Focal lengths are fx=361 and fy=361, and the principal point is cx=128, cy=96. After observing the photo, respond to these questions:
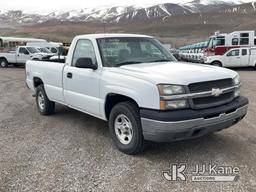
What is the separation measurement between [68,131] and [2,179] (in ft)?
7.65

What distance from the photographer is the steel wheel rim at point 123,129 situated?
5320mm

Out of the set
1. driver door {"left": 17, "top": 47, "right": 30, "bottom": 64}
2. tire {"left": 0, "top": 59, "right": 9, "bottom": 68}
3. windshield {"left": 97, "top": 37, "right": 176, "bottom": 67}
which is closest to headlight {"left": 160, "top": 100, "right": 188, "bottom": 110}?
windshield {"left": 97, "top": 37, "right": 176, "bottom": 67}

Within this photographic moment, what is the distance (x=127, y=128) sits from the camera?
17.7 ft

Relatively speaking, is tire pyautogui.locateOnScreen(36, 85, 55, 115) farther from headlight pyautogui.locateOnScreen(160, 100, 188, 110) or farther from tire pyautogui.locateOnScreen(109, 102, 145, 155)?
headlight pyautogui.locateOnScreen(160, 100, 188, 110)

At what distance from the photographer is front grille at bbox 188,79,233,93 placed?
481 cm

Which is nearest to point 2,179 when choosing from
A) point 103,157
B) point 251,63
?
point 103,157

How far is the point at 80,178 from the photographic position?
4531 millimetres

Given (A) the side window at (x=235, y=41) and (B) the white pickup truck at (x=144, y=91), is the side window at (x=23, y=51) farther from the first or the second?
(B) the white pickup truck at (x=144, y=91)

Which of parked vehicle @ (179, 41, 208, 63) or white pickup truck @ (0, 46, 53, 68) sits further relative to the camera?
white pickup truck @ (0, 46, 53, 68)

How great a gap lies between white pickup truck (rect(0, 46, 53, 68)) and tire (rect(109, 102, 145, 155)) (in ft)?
73.7

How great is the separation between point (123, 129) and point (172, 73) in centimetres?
117

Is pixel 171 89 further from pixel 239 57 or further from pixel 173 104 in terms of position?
pixel 239 57

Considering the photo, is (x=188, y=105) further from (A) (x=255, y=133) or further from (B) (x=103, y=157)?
(A) (x=255, y=133)

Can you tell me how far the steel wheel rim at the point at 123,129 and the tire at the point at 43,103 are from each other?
2901 millimetres
